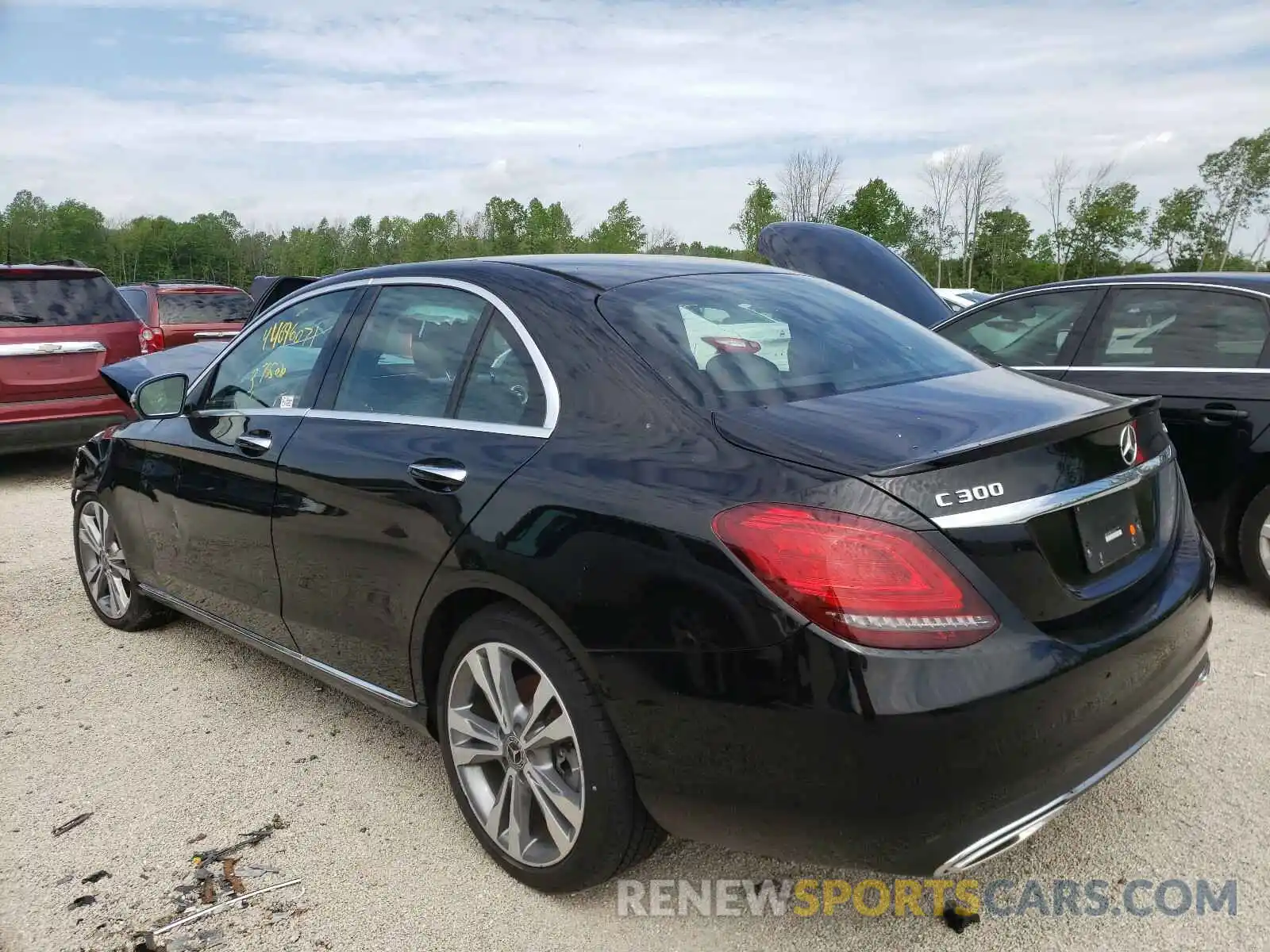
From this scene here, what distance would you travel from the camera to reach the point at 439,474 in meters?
2.58

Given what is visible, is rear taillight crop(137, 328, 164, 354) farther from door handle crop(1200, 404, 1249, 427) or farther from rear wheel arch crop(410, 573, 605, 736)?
door handle crop(1200, 404, 1249, 427)

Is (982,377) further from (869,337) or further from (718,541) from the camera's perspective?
(718,541)

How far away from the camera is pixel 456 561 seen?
97.7 inches

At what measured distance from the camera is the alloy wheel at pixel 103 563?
4.44 meters

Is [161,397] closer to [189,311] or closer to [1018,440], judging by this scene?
[1018,440]

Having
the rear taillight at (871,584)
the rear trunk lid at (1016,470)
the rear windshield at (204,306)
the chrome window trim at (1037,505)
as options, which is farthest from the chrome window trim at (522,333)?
the rear windshield at (204,306)

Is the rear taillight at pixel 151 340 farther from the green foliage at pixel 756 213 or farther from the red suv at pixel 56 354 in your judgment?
the green foliage at pixel 756 213

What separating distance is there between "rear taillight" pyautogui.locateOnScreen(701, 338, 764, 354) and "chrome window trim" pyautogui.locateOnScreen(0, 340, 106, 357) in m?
7.41

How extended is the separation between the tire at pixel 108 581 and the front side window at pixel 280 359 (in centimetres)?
112

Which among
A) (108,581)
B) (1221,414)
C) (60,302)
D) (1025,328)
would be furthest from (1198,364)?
(60,302)

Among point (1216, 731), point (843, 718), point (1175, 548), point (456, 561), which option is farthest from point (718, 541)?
point (1216, 731)

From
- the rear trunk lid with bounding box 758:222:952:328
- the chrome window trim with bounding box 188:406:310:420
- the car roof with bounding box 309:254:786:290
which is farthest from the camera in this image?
the rear trunk lid with bounding box 758:222:952:328

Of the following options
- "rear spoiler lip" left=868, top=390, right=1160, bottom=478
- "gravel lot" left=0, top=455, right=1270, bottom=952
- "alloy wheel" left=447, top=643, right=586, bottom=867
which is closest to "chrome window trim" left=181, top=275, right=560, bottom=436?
"alloy wheel" left=447, top=643, right=586, bottom=867

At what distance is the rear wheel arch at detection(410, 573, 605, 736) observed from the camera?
87.6 inches
